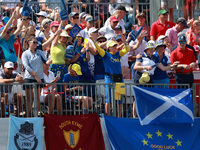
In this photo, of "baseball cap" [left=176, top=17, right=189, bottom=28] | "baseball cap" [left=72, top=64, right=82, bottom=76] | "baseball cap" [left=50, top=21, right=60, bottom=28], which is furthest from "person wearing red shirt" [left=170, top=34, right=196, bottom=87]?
"baseball cap" [left=50, top=21, right=60, bottom=28]

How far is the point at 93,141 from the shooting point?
587 inches

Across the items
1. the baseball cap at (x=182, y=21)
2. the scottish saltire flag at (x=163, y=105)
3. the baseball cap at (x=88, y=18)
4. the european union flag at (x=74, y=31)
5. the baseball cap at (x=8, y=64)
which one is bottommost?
the scottish saltire flag at (x=163, y=105)

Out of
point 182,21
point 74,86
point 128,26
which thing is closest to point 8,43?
point 74,86

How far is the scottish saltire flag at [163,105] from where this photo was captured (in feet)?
48.7

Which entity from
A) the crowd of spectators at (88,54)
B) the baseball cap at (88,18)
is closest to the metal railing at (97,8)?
the crowd of spectators at (88,54)

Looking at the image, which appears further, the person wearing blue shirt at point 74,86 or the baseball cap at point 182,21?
the baseball cap at point 182,21

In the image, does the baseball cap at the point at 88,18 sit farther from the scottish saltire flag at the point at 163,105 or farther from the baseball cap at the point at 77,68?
the scottish saltire flag at the point at 163,105

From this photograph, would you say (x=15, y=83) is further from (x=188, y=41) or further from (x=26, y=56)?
(x=188, y=41)

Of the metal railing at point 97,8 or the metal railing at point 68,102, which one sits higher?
the metal railing at point 97,8

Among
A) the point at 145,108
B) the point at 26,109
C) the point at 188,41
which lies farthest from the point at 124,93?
the point at 188,41

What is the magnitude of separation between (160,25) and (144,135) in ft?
16.0

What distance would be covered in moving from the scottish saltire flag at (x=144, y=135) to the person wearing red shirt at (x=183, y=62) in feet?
5.17

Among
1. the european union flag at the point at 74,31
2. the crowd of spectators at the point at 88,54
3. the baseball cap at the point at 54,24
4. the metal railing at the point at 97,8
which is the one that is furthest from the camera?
the metal railing at the point at 97,8

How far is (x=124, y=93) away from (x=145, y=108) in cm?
62
